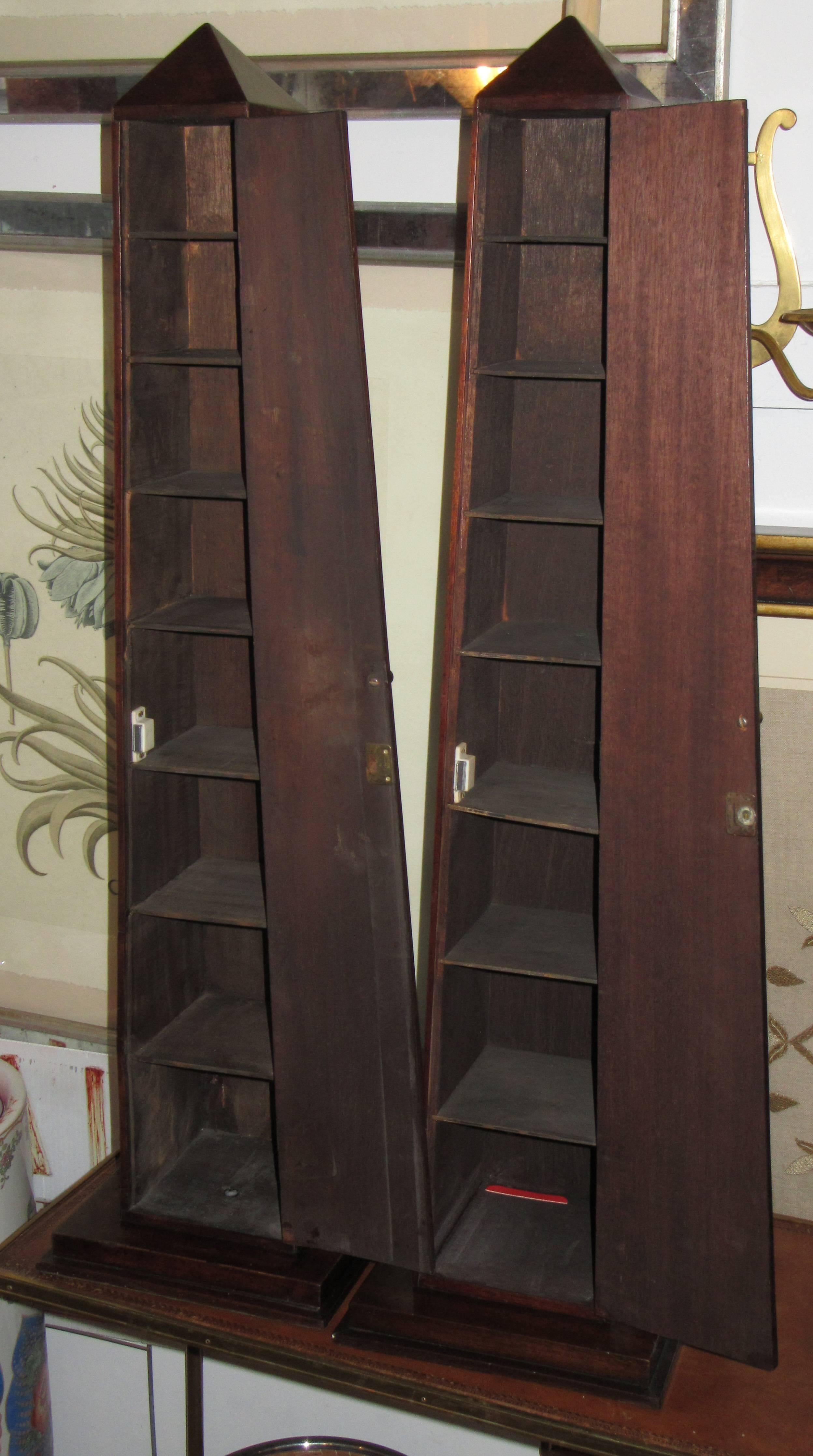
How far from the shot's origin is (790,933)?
1.80 metres

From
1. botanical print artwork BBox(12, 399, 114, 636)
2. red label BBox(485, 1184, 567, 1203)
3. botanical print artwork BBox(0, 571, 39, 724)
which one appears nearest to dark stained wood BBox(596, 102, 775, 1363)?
red label BBox(485, 1184, 567, 1203)

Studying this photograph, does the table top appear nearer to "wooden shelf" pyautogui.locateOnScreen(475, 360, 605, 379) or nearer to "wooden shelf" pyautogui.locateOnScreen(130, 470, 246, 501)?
"wooden shelf" pyautogui.locateOnScreen(130, 470, 246, 501)

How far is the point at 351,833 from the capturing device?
5.04 ft

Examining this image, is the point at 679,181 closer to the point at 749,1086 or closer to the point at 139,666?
the point at 139,666

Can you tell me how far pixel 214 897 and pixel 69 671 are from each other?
22.9 inches

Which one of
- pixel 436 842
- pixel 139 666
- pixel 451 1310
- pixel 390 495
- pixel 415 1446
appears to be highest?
pixel 390 495

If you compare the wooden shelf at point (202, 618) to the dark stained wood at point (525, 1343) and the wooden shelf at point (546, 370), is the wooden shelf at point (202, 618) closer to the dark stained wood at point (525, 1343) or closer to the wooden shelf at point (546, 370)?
the wooden shelf at point (546, 370)

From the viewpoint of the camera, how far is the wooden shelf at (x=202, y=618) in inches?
62.7

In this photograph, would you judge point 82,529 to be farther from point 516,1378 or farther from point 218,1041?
point 516,1378

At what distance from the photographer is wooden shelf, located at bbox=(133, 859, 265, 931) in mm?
1655

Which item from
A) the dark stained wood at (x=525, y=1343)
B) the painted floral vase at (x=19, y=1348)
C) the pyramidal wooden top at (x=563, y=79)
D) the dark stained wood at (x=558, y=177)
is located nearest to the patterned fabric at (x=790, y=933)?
the dark stained wood at (x=525, y=1343)

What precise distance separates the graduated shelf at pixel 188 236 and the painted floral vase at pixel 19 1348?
4.30 ft

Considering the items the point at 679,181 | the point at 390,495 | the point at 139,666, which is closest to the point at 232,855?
the point at 139,666

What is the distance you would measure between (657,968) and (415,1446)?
81 cm
